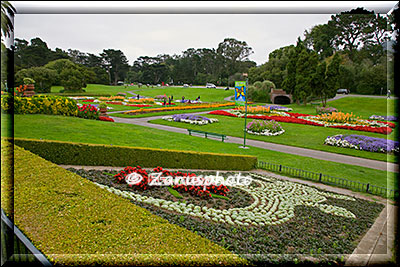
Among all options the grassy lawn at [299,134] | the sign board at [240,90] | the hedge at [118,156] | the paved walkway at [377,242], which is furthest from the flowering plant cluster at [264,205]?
the grassy lawn at [299,134]

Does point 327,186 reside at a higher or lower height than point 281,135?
lower

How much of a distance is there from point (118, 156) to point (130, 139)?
4.06 ft

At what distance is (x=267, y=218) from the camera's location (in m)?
4.95

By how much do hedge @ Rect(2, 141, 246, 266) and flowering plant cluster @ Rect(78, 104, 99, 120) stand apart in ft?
18.1

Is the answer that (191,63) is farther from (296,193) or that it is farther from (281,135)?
(281,135)

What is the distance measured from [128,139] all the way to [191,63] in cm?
402

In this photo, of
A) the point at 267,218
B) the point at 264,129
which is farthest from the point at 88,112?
the point at 264,129

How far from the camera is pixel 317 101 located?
3306 centimetres

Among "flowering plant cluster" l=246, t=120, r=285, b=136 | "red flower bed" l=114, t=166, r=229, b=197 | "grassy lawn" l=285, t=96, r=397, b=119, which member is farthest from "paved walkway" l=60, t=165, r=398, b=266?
"grassy lawn" l=285, t=96, r=397, b=119

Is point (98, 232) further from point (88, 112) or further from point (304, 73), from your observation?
point (304, 73)

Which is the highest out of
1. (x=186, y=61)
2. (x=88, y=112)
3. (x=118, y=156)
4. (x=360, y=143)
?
(x=186, y=61)

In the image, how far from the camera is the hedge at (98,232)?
2623 mm

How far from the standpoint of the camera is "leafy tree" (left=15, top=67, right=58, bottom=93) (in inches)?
256

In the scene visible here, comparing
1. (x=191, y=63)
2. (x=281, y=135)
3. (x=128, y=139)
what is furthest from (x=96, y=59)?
(x=281, y=135)
